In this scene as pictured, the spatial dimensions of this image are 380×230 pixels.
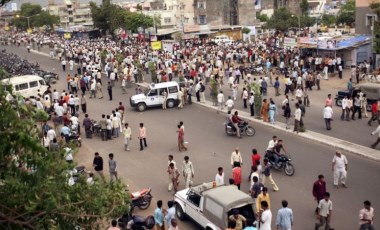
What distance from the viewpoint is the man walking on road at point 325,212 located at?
1116 cm

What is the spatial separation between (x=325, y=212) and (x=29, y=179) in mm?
7784

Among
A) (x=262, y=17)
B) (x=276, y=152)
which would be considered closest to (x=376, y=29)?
(x=276, y=152)

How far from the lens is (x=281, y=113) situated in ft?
77.6

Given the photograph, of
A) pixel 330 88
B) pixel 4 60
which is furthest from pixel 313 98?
pixel 4 60

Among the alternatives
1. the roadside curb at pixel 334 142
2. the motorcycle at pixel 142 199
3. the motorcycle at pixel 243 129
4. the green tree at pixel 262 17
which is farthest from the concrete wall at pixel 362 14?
the green tree at pixel 262 17

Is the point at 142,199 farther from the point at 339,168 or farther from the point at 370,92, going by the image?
the point at 370,92

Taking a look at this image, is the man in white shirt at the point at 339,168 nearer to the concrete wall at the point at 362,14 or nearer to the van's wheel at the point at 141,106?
the van's wheel at the point at 141,106

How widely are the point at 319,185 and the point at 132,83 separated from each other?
23934 millimetres

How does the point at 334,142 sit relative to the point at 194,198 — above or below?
below

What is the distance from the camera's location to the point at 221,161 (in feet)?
57.1

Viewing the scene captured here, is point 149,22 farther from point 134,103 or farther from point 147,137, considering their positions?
point 147,137

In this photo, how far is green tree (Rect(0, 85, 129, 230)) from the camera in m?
5.34

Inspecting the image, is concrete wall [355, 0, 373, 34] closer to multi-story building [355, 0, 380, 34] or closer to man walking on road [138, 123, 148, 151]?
multi-story building [355, 0, 380, 34]

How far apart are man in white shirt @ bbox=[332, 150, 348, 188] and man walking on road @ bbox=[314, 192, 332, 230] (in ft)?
9.29
